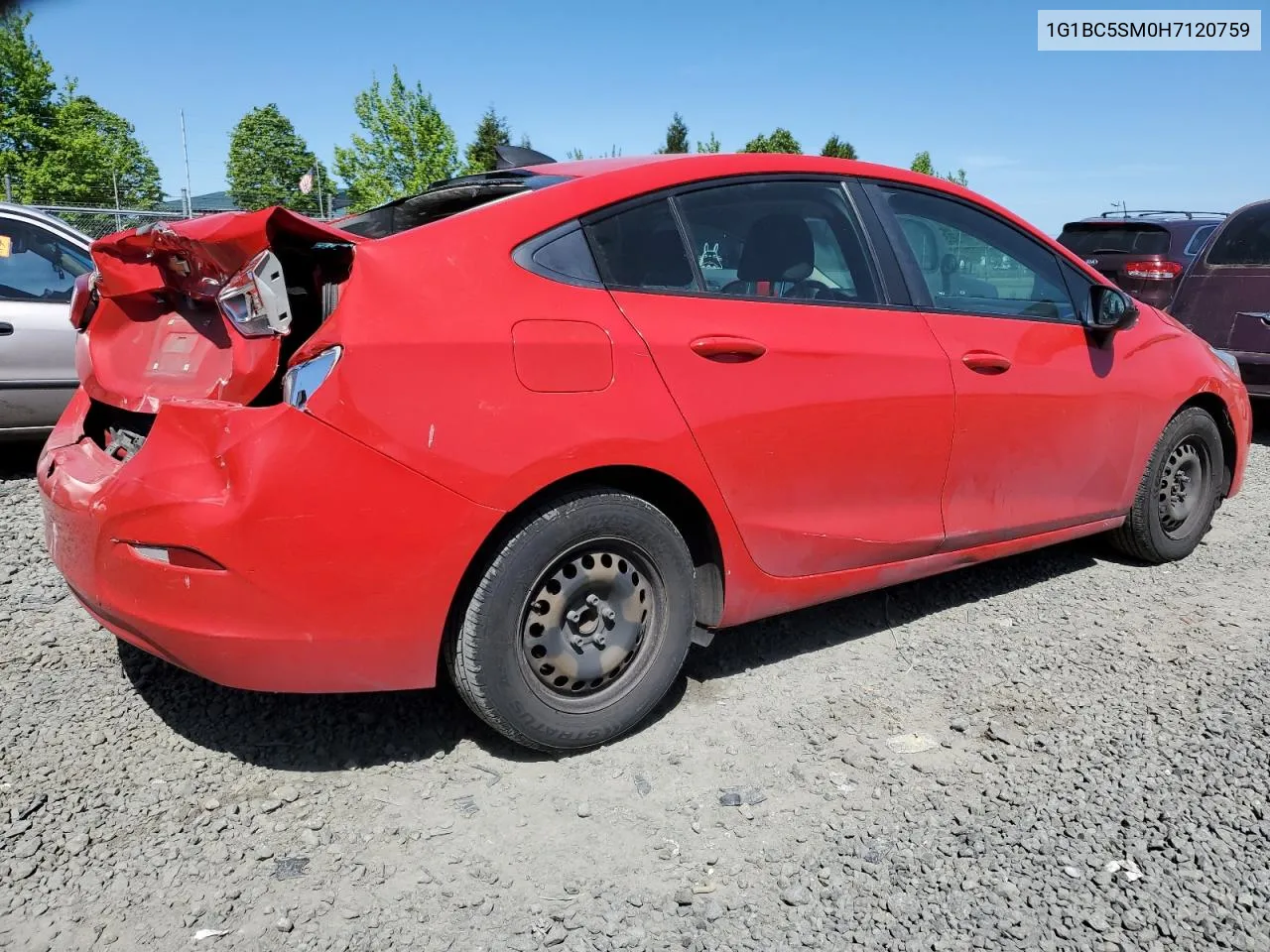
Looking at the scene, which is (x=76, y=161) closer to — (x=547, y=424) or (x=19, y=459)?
(x=19, y=459)

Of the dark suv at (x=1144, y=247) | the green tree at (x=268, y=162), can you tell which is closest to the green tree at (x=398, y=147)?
the green tree at (x=268, y=162)

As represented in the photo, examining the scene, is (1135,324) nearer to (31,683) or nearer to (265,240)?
(265,240)

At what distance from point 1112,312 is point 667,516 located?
7.23 feet

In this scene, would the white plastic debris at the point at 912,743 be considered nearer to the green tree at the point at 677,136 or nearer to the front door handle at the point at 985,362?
the front door handle at the point at 985,362

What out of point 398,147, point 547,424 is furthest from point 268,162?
point 547,424

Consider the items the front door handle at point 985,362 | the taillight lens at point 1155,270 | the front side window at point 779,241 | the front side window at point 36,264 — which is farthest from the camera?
the taillight lens at point 1155,270

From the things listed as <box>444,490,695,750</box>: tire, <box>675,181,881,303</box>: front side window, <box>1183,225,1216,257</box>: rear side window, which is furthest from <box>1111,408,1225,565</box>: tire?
<box>1183,225,1216,257</box>: rear side window

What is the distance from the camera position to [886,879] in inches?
90.6

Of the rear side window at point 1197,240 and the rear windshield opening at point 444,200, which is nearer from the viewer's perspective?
the rear windshield opening at point 444,200

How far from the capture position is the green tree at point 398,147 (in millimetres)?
27312

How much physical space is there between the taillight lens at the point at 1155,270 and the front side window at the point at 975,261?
606 centimetres

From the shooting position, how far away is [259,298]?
93.3 inches

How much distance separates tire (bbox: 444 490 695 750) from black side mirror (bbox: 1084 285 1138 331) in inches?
84.3

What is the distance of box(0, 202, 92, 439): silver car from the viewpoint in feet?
18.5
